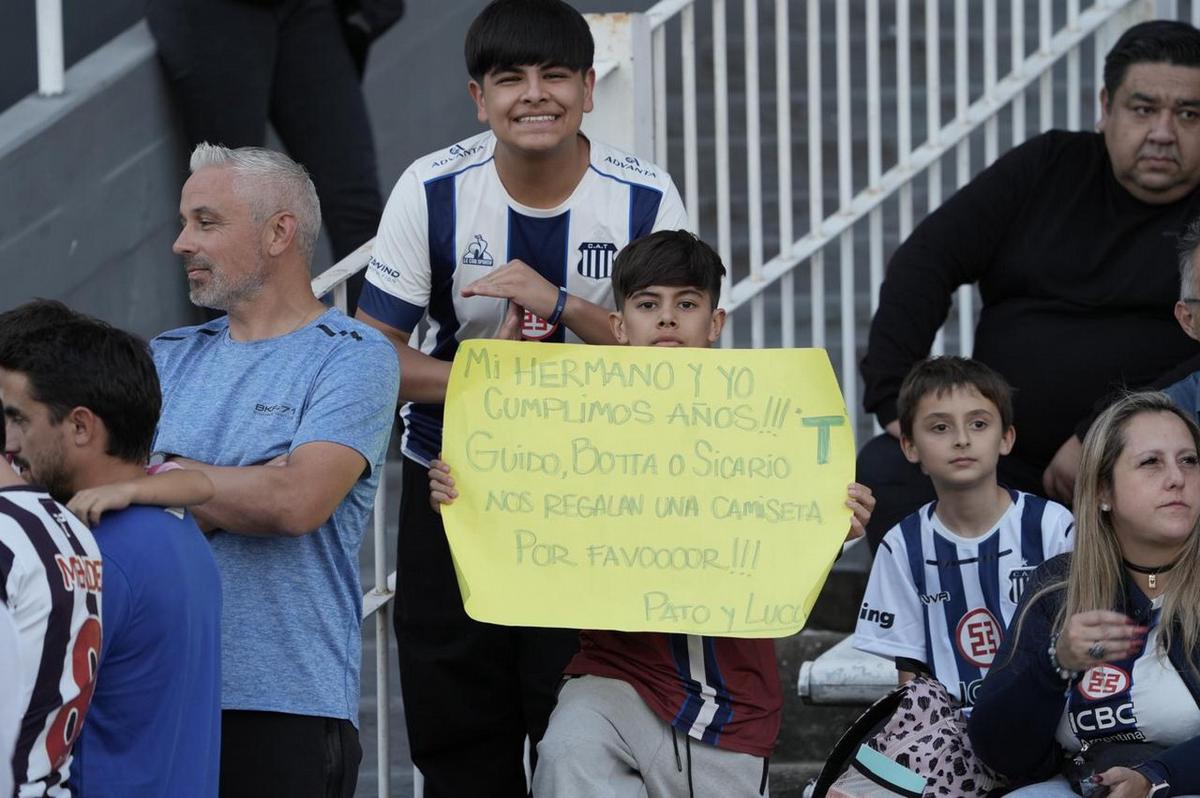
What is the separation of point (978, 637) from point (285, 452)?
145 cm

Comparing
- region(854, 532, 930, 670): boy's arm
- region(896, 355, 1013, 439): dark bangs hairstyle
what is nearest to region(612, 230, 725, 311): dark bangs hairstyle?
region(896, 355, 1013, 439): dark bangs hairstyle

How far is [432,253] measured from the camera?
4.14 metres

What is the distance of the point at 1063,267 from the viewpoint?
4.89 metres

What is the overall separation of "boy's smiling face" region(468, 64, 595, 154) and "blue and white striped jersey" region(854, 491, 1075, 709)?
1071 millimetres

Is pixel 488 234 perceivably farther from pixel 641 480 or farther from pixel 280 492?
pixel 280 492

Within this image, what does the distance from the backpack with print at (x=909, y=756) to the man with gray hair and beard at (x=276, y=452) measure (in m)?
0.91

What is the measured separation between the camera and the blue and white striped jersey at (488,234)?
4109mm

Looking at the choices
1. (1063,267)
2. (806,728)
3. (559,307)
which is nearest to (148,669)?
(559,307)

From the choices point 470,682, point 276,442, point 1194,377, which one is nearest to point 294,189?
point 276,442

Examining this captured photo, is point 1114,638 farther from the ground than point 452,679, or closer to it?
farther from the ground

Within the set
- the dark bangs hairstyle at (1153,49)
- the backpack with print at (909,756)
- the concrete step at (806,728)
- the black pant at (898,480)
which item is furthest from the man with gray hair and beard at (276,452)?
the dark bangs hairstyle at (1153,49)

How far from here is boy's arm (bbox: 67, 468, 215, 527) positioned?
297 cm

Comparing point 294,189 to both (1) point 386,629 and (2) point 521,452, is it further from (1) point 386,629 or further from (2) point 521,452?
(1) point 386,629

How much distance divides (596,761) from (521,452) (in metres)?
0.60
